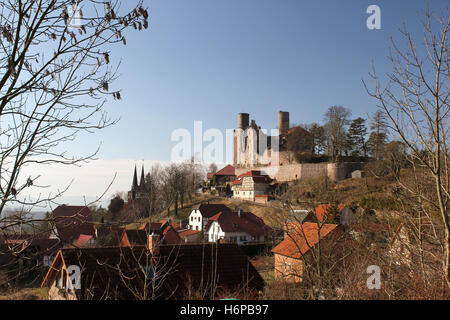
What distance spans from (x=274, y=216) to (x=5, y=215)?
125 feet

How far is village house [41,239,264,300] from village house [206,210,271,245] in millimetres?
19820

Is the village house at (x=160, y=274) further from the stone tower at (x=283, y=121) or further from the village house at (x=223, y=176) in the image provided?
the stone tower at (x=283, y=121)

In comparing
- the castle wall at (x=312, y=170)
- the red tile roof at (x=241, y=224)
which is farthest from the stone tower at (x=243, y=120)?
the red tile roof at (x=241, y=224)

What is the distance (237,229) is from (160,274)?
23.7 metres

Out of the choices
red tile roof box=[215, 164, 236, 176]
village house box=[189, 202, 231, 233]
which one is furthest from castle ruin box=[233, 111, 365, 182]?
village house box=[189, 202, 231, 233]

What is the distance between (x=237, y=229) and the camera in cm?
3325

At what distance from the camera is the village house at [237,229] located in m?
32.7

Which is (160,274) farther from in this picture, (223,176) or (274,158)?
(223,176)

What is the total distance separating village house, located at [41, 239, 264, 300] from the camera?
984cm

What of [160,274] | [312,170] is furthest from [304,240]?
[312,170]

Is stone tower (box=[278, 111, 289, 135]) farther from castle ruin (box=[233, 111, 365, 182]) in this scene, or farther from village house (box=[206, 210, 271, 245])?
village house (box=[206, 210, 271, 245])

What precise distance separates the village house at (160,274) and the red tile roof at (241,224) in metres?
20.3

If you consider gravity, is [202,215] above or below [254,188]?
below
